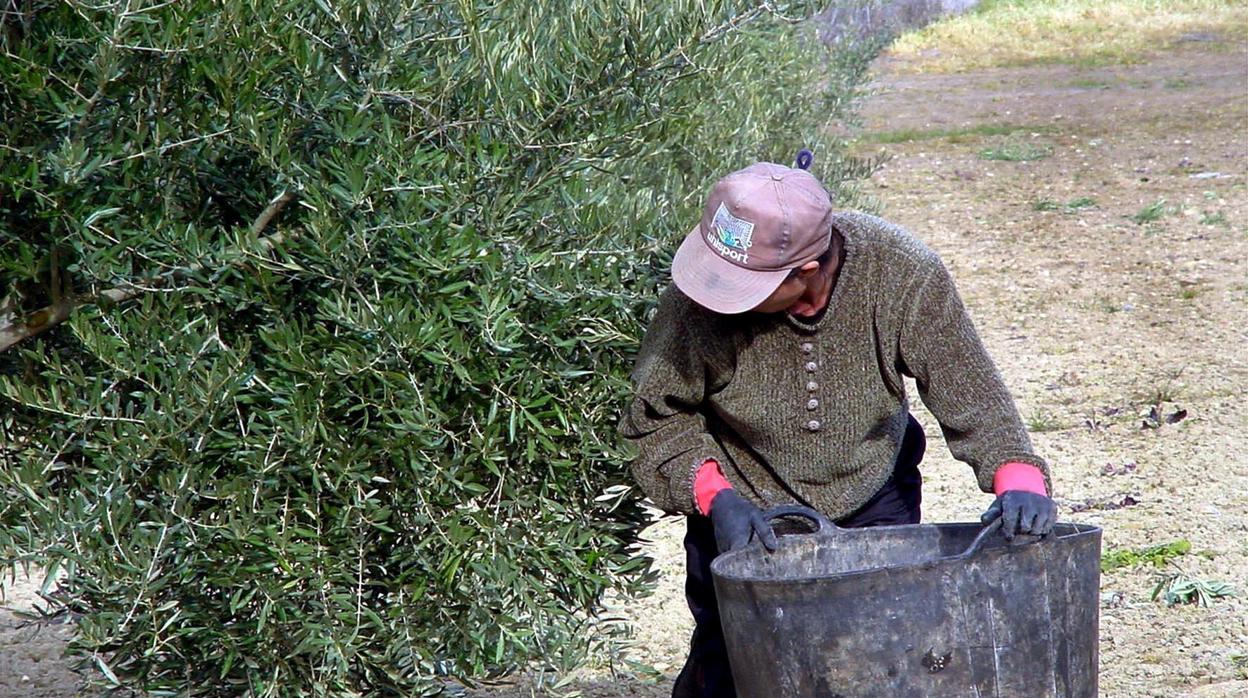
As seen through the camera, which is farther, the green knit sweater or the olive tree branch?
the green knit sweater

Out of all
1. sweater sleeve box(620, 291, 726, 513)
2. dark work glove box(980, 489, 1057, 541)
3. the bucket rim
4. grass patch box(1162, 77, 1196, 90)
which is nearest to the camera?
the bucket rim

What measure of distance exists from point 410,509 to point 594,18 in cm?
112

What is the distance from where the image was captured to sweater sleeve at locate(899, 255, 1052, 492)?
324 centimetres

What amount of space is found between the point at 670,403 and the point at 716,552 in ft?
1.42

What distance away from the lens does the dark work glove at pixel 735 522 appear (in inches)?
122

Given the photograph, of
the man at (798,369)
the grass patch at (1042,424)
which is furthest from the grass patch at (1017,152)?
the man at (798,369)

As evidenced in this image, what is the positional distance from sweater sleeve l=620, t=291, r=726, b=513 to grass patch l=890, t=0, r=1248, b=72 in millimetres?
23209

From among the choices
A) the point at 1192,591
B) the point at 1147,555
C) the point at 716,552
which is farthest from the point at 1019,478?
the point at 1147,555

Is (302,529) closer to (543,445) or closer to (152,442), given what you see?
(152,442)

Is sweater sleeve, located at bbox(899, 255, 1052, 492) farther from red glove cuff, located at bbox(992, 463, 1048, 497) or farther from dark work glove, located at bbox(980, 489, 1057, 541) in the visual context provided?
dark work glove, located at bbox(980, 489, 1057, 541)

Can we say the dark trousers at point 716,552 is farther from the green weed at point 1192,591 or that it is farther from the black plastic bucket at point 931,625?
the green weed at point 1192,591

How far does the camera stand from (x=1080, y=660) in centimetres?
291

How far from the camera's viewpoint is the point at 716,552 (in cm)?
362

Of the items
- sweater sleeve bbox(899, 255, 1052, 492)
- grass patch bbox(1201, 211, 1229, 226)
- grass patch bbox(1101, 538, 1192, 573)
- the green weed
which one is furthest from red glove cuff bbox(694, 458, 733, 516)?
grass patch bbox(1201, 211, 1229, 226)
